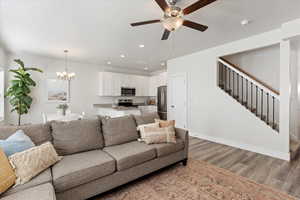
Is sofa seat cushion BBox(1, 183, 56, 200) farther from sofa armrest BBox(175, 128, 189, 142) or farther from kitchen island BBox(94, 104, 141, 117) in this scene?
kitchen island BBox(94, 104, 141, 117)

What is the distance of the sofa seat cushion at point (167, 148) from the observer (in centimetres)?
224

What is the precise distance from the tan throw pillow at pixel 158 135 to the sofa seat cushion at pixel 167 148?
2.9 inches

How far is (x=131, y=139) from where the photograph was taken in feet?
8.25

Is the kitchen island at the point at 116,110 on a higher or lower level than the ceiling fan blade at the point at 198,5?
lower

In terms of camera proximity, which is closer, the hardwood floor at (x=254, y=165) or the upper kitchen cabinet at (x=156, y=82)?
the hardwood floor at (x=254, y=165)

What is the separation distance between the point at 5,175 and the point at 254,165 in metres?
3.51

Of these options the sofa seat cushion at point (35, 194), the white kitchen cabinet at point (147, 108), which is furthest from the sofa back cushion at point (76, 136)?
the white kitchen cabinet at point (147, 108)

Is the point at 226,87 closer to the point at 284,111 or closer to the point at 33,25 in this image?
the point at 284,111

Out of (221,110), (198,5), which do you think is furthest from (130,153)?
(221,110)

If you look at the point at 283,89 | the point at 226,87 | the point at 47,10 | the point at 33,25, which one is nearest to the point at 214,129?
the point at 226,87

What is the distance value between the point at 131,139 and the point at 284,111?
3.06 metres

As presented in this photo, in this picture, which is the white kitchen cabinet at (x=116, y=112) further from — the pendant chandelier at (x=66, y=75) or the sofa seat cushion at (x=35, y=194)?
the sofa seat cushion at (x=35, y=194)

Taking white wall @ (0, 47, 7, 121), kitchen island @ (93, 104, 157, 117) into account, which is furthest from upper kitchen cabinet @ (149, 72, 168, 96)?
white wall @ (0, 47, 7, 121)

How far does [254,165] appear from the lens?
2629 millimetres
